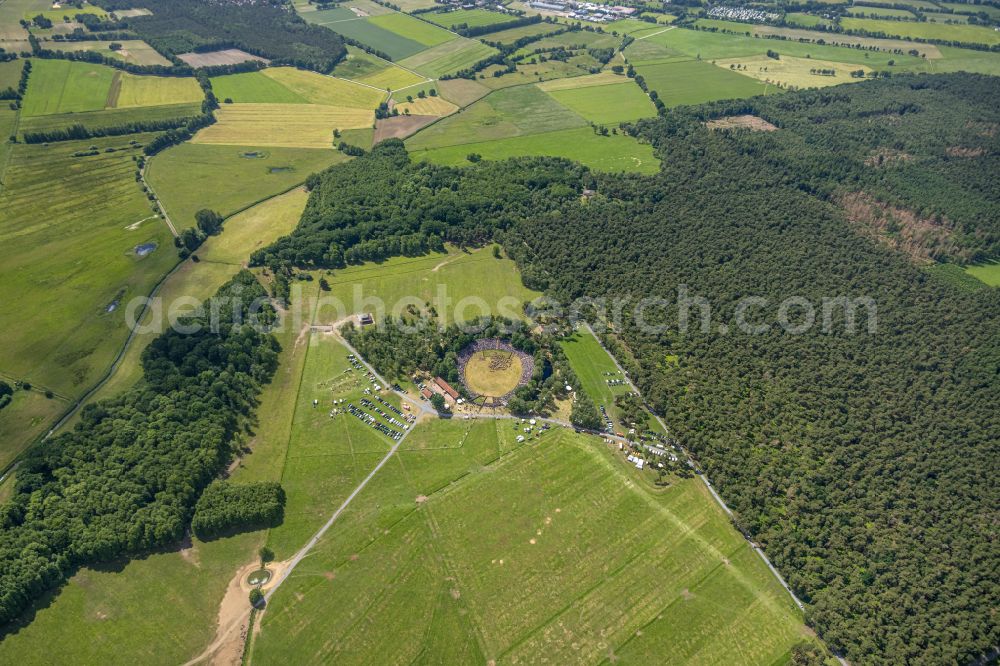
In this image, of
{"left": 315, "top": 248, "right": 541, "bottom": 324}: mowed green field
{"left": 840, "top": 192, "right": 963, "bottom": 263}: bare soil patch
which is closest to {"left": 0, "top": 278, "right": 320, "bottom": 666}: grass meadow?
{"left": 315, "top": 248, "right": 541, "bottom": 324}: mowed green field

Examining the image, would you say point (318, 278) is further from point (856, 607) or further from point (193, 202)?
point (856, 607)

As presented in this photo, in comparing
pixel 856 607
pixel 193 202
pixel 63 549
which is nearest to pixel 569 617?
pixel 856 607

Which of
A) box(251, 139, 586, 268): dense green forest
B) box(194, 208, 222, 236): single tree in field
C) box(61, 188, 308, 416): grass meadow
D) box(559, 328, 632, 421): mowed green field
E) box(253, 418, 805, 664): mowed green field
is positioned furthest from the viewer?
box(194, 208, 222, 236): single tree in field

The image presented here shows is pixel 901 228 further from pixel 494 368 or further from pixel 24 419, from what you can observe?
pixel 24 419

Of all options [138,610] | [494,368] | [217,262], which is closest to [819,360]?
[494,368]

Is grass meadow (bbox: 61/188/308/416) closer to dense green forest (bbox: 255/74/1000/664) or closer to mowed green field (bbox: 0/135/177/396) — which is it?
mowed green field (bbox: 0/135/177/396)
